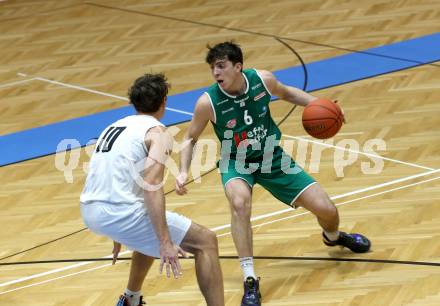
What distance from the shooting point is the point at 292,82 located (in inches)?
450

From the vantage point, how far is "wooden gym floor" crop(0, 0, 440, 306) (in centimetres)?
→ 700

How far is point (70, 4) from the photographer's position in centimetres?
1622

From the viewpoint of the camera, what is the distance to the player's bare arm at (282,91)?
7.01 metres

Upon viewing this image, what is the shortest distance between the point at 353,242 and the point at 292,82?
14.6 ft

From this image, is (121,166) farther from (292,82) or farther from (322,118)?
(292,82)

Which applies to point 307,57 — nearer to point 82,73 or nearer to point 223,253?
point 82,73

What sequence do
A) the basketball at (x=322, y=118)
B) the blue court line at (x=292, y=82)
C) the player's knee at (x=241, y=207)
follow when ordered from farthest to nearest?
the blue court line at (x=292, y=82)
the basketball at (x=322, y=118)
the player's knee at (x=241, y=207)

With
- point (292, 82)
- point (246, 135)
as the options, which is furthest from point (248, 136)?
point (292, 82)

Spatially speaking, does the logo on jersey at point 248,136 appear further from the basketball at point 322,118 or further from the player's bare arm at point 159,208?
the player's bare arm at point 159,208

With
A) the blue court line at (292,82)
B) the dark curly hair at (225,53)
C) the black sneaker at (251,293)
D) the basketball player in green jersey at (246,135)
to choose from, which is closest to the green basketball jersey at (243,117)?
the basketball player in green jersey at (246,135)

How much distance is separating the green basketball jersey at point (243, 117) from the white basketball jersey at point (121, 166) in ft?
3.05

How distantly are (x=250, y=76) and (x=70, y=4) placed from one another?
32.0 ft

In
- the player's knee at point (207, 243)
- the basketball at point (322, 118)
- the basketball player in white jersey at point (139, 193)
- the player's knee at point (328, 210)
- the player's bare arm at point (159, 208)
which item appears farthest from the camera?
the basketball at point (322, 118)

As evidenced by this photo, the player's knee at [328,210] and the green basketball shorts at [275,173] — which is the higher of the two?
the green basketball shorts at [275,173]
